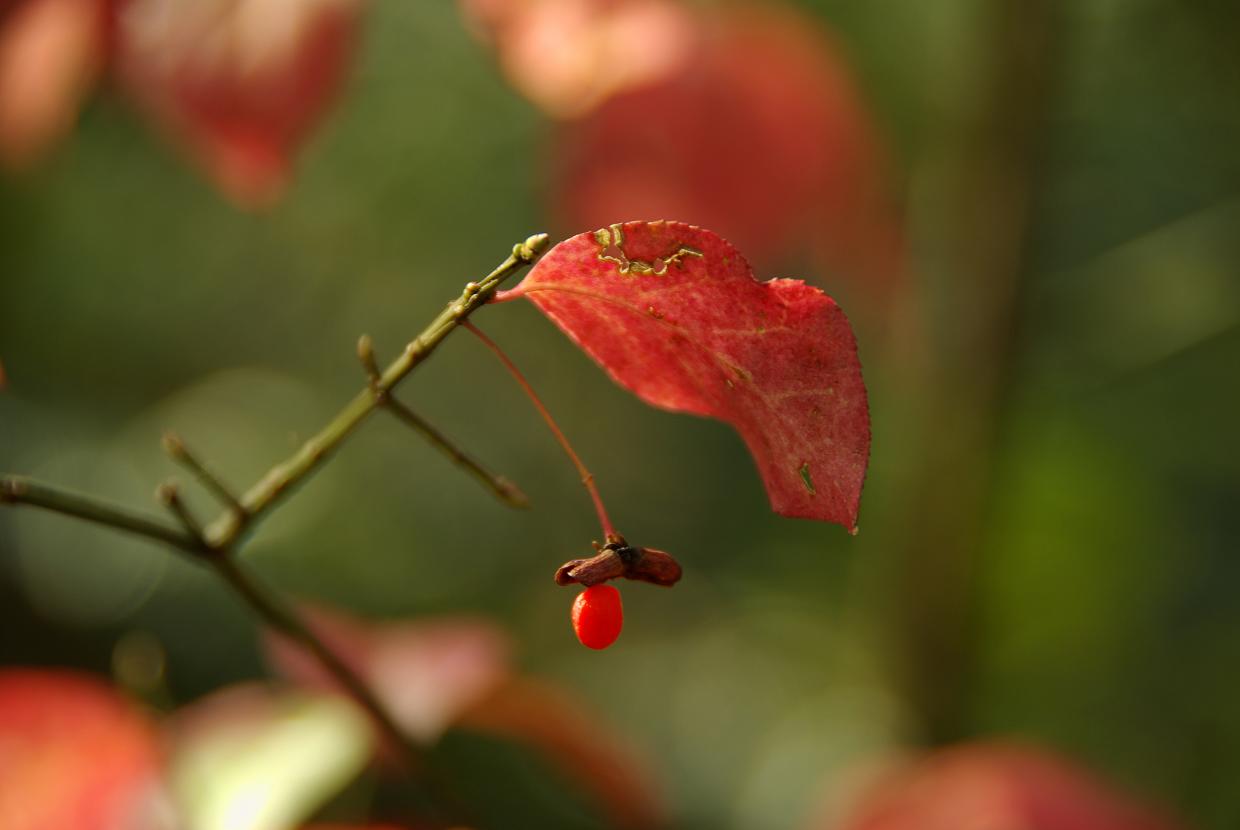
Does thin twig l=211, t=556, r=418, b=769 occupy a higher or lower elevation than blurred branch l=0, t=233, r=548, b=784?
lower

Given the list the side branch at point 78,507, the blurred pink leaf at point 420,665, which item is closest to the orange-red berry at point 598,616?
the side branch at point 78,507

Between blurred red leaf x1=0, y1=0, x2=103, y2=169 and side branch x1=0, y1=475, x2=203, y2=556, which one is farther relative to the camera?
blurred red leaf x1=0, y1=0, x2=103, y2=169

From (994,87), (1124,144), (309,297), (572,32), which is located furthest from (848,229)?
(309,297)

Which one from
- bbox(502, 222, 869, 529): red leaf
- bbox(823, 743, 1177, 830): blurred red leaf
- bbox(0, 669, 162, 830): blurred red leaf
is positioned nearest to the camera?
bbox(502, 222, 869, 529): red leaf

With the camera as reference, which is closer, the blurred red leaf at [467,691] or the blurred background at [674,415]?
the blurred red leaf at [467,691]

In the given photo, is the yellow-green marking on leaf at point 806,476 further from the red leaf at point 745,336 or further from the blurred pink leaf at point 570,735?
the blurred pink leaf at point 570,735

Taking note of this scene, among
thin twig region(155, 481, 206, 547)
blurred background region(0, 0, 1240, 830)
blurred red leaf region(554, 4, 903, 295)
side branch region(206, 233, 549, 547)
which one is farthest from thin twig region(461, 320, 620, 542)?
blurred red leaf region(554, 4, 903, 295)

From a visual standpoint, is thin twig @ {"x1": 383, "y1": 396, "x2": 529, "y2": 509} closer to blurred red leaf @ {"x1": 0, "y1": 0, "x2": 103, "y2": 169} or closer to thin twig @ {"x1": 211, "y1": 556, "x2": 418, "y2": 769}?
thin twig @ {"x1": 211, "y1": 556, "x2": 418, "y2": 769}

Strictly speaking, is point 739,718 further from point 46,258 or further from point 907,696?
point 46,258
